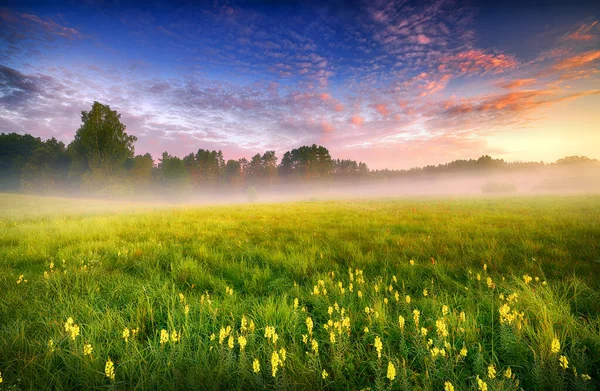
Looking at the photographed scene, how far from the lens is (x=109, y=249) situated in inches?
214

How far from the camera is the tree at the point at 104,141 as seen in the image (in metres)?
38.7

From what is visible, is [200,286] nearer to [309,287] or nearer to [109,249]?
[309,287]

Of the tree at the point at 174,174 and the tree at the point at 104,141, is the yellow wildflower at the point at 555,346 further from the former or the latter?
the tree at the point at 174,174

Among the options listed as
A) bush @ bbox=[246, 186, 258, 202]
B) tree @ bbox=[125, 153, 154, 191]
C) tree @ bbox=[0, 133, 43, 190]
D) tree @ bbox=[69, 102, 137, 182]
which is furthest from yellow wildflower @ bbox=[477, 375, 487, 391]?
tree @ bbox=[0, 133, 43, 190]

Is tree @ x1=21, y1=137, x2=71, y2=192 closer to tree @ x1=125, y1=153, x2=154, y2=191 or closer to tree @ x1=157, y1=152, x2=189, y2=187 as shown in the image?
tree @ x1=125, y1=153, x2=154, y2=191

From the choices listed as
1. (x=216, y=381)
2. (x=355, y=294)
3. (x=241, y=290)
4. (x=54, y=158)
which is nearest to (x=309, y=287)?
(x=355, y=294)

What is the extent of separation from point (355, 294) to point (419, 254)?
8.33 feet

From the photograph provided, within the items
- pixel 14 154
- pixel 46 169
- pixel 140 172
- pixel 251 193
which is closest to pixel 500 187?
pixel 251 193

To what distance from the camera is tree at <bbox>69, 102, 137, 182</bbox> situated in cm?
3872

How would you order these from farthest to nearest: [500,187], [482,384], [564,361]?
[500,187]
[564,361]
[482,384]

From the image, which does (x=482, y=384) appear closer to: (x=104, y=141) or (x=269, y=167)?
(x=104, y=141)

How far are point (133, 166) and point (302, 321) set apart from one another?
8408 cm

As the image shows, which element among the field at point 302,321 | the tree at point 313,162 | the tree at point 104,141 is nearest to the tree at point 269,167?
the tree at point 313,162

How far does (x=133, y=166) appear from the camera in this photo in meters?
68.9
